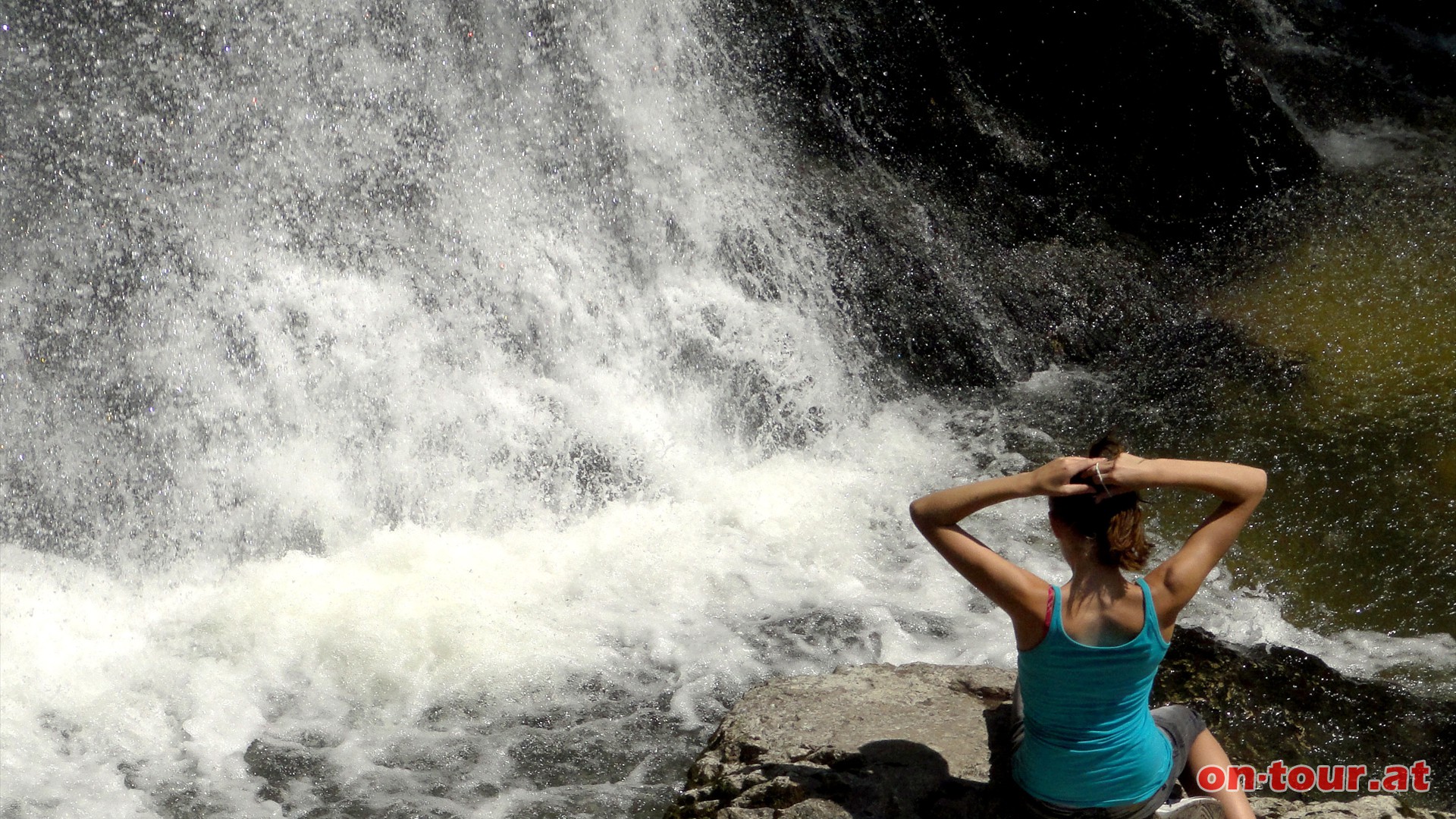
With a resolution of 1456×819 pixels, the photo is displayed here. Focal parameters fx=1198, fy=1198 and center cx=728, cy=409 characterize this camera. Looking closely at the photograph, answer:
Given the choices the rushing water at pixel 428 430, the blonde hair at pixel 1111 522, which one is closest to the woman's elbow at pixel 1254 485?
the blonde hair at pixel 1111 522

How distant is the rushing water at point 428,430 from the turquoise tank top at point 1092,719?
1683 millimetres

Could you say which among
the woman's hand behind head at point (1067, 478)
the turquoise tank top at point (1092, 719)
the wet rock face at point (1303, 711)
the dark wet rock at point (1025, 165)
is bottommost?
the wet rock face at point (1303, 711)

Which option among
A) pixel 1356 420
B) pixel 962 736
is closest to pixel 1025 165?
pixel 1356 420

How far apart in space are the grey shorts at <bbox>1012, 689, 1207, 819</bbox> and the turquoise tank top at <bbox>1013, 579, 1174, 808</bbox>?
0.02 m

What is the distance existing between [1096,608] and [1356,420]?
4.57 m

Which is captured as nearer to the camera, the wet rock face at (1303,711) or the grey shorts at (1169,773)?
the grey shorts at (1169,773)

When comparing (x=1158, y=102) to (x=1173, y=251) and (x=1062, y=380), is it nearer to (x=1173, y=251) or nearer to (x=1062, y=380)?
(x=1173, y=251)

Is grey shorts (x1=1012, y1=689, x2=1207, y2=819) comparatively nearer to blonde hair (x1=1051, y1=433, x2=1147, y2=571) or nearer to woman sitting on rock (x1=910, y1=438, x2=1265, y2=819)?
woman sitting on rock (x1=910, y1=438, x2=1265, y2=819)

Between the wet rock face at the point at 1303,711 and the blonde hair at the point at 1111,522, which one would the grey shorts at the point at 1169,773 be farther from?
the wet rock face at the point at 1303,711

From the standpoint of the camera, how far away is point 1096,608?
2.55 metres

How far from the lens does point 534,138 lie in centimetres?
729

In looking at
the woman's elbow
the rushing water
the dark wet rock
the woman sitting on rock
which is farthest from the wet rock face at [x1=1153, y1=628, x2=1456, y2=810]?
the dark wet rock

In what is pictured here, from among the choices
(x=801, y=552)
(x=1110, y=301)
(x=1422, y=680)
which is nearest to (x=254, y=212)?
(x=801, y=552)

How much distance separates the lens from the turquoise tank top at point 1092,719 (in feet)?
8.39
